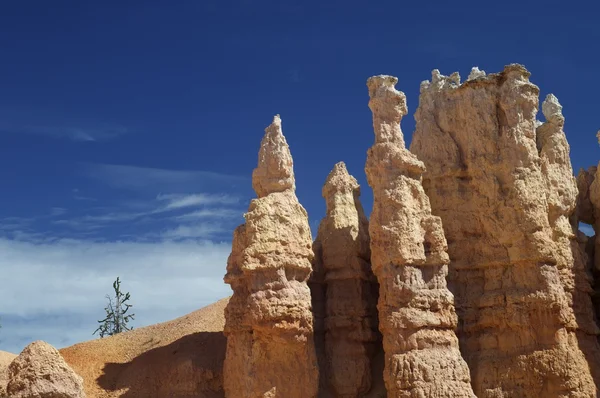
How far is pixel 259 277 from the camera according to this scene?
79.6ft

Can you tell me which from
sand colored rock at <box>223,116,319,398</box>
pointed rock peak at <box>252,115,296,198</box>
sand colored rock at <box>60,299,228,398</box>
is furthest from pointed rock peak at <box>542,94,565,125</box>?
sand colored rock at <box>60,299,228,398</box>

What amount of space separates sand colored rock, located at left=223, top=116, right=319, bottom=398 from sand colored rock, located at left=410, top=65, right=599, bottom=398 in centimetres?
460

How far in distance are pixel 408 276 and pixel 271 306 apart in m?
3.90

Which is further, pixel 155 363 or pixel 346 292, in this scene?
pixel 155 363

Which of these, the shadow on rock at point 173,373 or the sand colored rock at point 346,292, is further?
the shadow on rock at point 173,373

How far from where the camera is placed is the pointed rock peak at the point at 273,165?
26.3 meters

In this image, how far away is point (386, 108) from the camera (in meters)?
25.9

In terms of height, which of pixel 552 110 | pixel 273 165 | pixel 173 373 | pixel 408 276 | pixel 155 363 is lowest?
pixel 173 373

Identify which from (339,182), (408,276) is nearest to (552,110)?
(339,182)

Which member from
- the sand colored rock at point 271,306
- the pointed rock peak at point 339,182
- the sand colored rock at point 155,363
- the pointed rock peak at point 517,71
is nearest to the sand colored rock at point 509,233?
the pointed rock peak at point 517,71

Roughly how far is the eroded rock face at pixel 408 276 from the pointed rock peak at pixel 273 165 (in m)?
2.66

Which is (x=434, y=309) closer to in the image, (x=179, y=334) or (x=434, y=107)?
(x=434, y=107)

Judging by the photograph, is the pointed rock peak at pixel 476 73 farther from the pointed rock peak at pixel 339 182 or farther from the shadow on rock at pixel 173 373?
the shadow on rock at pixel 173 373

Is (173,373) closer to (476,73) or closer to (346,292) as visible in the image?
(346,292)
